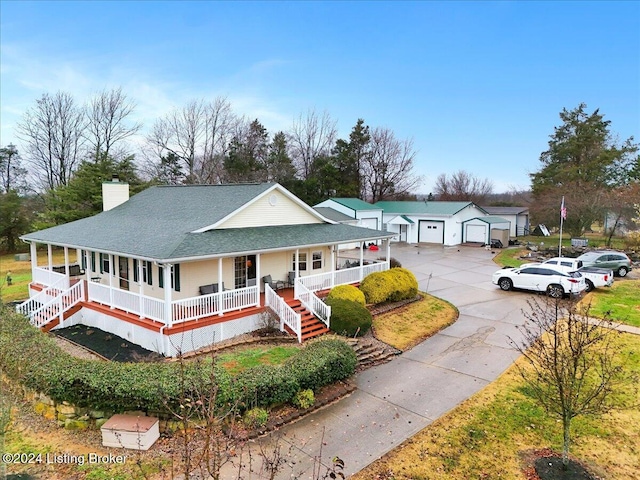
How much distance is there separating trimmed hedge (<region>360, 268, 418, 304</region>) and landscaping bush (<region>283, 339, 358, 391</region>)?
6.05 metres

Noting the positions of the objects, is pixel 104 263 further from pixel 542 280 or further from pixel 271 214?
pixel 542 280

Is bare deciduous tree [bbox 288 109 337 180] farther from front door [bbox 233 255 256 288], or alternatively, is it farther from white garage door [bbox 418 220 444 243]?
front door [bbox 233 255 256 288]

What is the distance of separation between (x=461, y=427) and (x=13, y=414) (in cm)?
1071

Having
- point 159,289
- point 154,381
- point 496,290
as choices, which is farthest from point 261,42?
point 154,381

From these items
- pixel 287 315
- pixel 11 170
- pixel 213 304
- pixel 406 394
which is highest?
pixel 11 170

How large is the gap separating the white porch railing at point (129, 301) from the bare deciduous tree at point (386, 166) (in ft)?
151

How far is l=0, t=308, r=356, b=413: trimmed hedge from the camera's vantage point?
852cm

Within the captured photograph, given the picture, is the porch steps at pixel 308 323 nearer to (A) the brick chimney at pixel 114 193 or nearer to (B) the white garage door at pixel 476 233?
(A) the brick chimney at pixel 114 193

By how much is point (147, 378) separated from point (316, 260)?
11.3 meters

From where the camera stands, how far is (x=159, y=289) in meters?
15.4

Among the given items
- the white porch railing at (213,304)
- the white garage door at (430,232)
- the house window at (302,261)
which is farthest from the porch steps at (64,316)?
the white garage door at (430,232)

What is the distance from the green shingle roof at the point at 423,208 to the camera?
41.6 meters

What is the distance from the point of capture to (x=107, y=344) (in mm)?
13508

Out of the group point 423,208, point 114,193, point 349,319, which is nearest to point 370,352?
point 349,319
